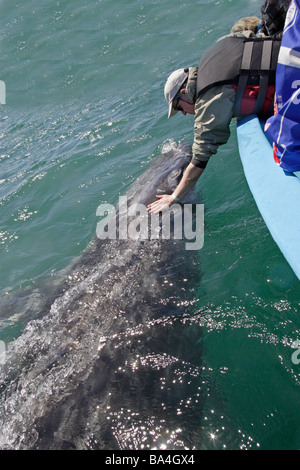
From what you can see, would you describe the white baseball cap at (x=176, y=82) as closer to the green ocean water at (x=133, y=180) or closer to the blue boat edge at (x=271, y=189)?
the blue boat edge at (x=271, y=189)

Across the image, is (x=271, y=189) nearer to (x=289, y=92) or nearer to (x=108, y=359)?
(x=289, y=92)

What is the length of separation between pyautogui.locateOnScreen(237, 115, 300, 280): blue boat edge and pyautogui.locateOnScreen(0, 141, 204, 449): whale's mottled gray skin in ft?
4.66

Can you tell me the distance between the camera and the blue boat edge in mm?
4281

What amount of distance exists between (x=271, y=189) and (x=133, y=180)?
3.80 meters

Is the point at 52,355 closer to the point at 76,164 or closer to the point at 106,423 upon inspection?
the point at 106,423

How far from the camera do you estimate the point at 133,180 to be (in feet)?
27.0

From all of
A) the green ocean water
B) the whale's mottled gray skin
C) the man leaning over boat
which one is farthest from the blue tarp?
the whale's mottled gray skin

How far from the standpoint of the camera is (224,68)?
502 centimetres

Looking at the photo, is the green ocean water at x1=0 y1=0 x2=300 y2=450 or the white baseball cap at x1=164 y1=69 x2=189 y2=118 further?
the white baseball cap at x1=164 y1=69 x2=189 y2=118

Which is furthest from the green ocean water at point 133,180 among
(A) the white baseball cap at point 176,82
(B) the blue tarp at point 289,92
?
(A) the white baseball cap at point 176,82

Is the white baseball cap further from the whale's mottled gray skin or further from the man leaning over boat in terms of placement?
the whale's mottled gray skin

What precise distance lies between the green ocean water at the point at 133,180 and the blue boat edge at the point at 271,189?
0.80 metres

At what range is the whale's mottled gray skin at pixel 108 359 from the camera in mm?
4137

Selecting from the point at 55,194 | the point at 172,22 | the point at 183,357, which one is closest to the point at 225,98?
the point at 183,357
